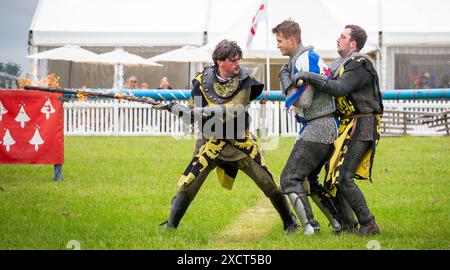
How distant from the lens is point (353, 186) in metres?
7.82

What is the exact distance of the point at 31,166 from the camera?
48.2 feet

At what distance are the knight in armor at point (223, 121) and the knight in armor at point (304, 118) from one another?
0.27 m

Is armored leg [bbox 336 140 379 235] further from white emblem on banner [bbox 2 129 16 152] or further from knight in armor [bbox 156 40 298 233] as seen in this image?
white emblem on banner [bbox 2 129 16 152]

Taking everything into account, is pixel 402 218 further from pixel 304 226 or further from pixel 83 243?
pixel 83 243

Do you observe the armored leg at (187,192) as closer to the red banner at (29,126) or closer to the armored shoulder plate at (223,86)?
the armored shoulder plate at (223,86)

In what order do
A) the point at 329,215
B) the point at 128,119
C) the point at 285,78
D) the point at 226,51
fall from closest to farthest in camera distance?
the point at 226,51, the point at 285,78, the point at 329,215, the point at 128,119

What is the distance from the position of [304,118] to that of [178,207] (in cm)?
136

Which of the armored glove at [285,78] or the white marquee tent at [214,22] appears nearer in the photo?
the armored glove at [285,78]

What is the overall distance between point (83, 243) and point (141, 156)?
9.59 m

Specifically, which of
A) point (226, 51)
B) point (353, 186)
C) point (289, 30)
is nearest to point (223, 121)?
point (226, 51)

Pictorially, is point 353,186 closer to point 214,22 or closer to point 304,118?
point 304,118

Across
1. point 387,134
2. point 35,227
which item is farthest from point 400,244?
point 387,134

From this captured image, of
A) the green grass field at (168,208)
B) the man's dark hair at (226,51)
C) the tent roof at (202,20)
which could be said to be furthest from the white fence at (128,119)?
the man's dark hair at (226,51)

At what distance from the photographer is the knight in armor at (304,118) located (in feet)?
25.3
